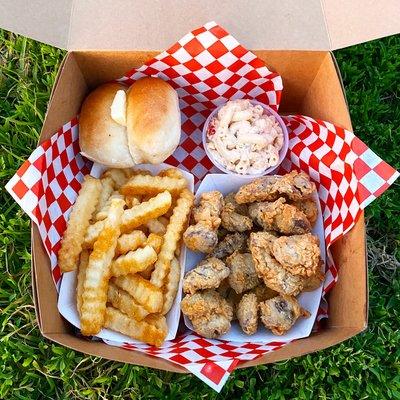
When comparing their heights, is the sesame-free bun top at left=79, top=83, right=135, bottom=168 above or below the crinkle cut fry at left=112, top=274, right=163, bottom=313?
above

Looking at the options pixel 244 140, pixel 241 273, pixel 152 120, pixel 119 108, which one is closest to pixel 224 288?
pixel 241 273

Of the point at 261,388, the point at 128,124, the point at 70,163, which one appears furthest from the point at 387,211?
the point at 70,163

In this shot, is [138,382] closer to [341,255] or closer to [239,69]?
[341,255]

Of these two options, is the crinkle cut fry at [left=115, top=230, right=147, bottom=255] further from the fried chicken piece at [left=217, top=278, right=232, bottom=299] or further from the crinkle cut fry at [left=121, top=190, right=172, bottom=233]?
the fried chicken piece at [left=217, top=278, right=232, bottom=299]

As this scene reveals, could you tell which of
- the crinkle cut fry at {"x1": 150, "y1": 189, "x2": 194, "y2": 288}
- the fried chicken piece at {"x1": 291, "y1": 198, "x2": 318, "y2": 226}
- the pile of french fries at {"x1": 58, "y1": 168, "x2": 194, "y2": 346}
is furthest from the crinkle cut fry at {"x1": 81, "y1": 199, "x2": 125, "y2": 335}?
the fried chicken piece at {"x1": 291, "y1": 198, "x2": 318, "y2": 226}

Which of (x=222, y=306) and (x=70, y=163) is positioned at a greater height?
(x=70, y=163)

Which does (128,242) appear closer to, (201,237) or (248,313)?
(201,237)

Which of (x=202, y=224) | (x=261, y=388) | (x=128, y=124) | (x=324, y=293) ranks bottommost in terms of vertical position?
(x=261, y=388)

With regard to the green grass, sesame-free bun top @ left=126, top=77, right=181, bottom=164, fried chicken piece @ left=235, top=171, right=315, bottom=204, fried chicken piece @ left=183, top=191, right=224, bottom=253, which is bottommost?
the green grass
